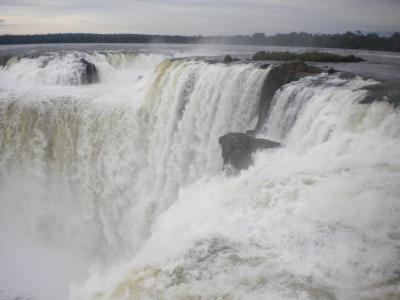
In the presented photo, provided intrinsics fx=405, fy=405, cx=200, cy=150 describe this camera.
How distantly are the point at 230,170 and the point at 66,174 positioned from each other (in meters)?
8.90

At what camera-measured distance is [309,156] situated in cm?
765

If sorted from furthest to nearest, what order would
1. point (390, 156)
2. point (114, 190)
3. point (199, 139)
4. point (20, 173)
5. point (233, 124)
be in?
1. point (20, 173)
2. point (114, 190)
3. point (199, 139)
4. point (233, 124)
5. point (390, 156)

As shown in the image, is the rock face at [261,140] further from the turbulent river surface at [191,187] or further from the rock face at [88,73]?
the rock face at [88,73]

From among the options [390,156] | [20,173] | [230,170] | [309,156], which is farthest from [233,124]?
[20,173]

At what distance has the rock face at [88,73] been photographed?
74.3ft

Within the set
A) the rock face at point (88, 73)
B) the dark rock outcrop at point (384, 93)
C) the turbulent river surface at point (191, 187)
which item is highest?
the dark rock outcrop at point (384, 93)

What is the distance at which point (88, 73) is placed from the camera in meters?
23.0

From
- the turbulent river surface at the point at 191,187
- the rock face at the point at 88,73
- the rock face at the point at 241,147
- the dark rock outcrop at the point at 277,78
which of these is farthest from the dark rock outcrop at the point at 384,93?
the rock face at the point at 88,73

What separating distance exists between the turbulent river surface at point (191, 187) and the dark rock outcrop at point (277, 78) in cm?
28

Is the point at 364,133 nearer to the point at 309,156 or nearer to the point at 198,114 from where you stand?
the point at 309,156

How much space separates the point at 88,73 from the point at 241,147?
16.0m

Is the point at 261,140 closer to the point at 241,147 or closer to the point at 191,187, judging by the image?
the point at 241,147

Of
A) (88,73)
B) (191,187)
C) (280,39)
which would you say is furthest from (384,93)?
(280,39)

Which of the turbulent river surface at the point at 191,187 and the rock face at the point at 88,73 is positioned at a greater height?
the rock face at the point at 88,73
